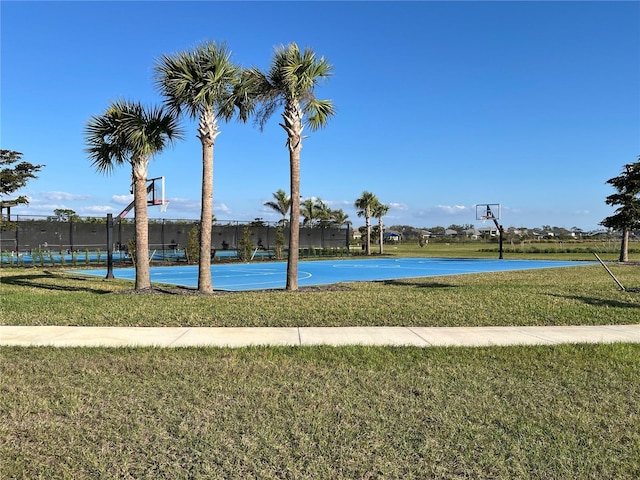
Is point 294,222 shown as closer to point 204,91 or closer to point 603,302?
point 204,91

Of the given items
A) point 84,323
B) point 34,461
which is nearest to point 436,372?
point 34,461

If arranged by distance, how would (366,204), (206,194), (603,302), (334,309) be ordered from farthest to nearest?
(366,204) < (206,194) < (603,302) < (334,309)

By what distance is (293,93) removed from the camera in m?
13.5

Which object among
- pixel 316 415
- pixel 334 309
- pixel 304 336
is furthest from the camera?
pixel 334 309

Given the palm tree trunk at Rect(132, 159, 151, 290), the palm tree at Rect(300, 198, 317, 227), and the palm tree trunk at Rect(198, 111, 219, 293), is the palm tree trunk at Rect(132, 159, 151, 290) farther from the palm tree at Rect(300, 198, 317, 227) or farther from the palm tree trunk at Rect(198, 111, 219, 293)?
the palm tree at Rect(300, 198, 317, 227)

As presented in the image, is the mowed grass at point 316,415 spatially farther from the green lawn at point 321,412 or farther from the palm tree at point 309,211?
the palm tree at point 309,211

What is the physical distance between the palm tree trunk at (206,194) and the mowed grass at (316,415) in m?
6.31

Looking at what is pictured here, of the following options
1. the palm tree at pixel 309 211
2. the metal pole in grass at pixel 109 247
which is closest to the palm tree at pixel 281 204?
the palm tree at pixel 309 211

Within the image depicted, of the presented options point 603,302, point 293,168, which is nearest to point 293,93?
point 293,168

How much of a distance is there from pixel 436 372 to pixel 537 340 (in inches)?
102

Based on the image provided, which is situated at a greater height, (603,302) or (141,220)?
(141,220)

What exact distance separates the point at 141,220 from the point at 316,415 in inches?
425

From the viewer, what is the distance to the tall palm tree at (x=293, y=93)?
43.2ft

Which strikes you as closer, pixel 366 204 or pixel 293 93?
pixel 293 93
